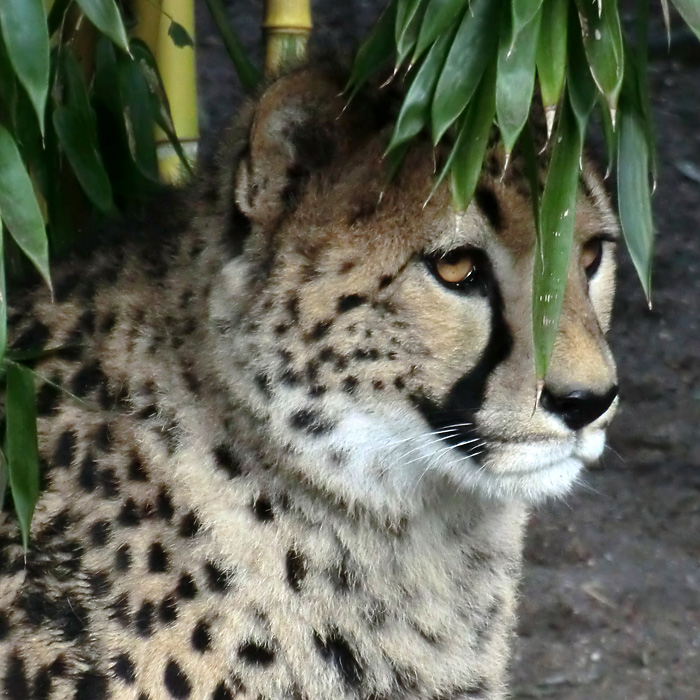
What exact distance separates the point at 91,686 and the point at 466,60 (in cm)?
75

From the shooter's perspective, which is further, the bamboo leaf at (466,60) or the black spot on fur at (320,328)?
the black spot on fur at (320,328)

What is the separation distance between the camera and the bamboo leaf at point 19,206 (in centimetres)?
117

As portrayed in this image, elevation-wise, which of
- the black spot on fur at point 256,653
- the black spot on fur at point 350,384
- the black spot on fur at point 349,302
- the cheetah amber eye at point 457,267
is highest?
the cheetah amber eye at point 457,267

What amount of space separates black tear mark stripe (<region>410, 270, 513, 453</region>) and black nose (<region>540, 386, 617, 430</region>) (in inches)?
2.7

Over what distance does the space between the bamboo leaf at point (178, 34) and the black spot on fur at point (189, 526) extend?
2.29 feet

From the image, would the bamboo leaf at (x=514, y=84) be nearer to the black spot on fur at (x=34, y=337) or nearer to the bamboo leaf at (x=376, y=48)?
the bamboo leaf at (x=376, y=48)

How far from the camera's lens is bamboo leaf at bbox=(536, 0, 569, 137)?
42.0 inches

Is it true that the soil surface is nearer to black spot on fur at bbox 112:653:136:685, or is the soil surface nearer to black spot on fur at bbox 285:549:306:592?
black spot on fur at bbox 285:549:306:592

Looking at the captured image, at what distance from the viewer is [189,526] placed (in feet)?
4.22

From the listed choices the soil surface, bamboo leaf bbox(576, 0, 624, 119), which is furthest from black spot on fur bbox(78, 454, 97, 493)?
the soil surface

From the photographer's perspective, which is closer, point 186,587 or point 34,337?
point 186,587

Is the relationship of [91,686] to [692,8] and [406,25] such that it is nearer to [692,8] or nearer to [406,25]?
[406,25]

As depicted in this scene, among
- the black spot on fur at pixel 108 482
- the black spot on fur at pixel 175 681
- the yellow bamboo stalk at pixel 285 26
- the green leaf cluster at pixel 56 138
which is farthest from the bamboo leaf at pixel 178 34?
the black spot on fur at pixel 175 681

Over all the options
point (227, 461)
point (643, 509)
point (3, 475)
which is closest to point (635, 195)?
point (227, 461)
